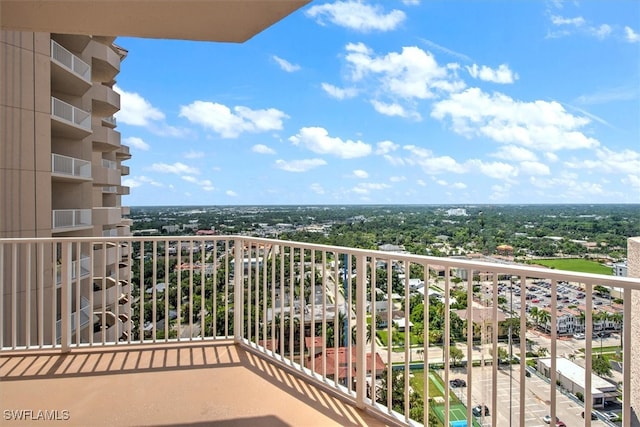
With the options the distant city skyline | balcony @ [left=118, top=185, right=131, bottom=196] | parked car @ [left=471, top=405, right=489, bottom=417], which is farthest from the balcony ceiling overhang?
balcony @ [left=118, top=185, right=131, bottom=196]

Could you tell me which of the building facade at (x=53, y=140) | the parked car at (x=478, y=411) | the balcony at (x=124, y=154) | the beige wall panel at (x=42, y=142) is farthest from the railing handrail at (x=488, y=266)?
the balcony at (x=124, y=154)

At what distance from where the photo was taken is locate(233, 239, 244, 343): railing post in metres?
3.27

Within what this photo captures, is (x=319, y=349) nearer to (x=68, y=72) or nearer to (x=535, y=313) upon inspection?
(x=535, y=313)

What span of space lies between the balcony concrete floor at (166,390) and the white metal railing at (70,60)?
35.5 ft

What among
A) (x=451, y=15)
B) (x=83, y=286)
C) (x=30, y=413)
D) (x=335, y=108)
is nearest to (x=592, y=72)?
(x=451, y=15)

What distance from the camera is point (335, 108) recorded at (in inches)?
914

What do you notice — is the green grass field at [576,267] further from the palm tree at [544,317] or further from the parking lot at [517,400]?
the parking lot at [517,400]

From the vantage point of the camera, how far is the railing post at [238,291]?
327 centimetres

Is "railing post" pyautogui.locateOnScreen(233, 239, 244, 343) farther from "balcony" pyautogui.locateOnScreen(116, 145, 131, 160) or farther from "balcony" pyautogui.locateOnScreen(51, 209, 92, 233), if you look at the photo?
"balcony" pyautogui.locateOnScreen(116, 145, 131, 160)

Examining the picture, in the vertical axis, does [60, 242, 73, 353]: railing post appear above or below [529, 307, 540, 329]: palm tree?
below

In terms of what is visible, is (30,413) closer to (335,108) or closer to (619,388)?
(619,388)

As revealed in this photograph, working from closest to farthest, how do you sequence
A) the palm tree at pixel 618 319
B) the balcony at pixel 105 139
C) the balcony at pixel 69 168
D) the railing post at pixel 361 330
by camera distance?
the palm tree at pixel 618 319 → the railing post at pixel 361 330 → the balcony at pixel 69 168 → the balcony at pixel 105 139

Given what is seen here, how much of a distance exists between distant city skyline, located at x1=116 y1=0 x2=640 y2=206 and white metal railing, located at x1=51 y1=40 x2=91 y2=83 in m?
2.98

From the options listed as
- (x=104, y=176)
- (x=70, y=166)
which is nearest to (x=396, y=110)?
(x=104, y=176)
